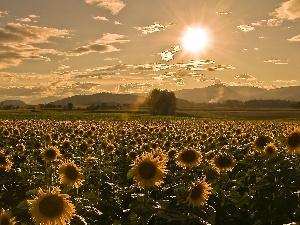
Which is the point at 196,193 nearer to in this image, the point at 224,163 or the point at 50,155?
the point at 224,163

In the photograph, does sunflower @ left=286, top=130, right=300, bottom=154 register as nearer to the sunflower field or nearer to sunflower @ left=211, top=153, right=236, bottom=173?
the sunflower field

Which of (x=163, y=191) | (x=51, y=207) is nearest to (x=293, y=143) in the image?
(x=163, y=191)

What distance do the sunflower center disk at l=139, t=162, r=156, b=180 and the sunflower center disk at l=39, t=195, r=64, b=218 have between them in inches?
63.7

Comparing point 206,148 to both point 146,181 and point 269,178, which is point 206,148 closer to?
point 269,178

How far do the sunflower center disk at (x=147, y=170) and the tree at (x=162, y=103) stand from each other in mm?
107880

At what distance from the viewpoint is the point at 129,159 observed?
44.3 ft

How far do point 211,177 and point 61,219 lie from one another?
3899 millimetres

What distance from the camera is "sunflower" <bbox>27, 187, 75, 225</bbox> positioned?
4.95 meters

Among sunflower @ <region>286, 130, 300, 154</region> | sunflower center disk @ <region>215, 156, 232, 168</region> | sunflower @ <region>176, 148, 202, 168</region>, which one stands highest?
sunflower @ <region>286, 130, 300, 154</region>

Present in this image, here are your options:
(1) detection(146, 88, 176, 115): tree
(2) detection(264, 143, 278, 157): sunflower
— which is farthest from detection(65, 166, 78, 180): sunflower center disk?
(1) detection(146, 88, 176, 115): tree

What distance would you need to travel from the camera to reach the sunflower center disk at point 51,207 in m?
4.98

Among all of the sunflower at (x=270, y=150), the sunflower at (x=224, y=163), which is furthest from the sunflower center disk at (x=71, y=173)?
the sunflower at (x=270, y=150)

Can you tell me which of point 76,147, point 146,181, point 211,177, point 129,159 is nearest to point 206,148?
point 129,159

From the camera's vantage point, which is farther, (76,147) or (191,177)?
(76,147)
